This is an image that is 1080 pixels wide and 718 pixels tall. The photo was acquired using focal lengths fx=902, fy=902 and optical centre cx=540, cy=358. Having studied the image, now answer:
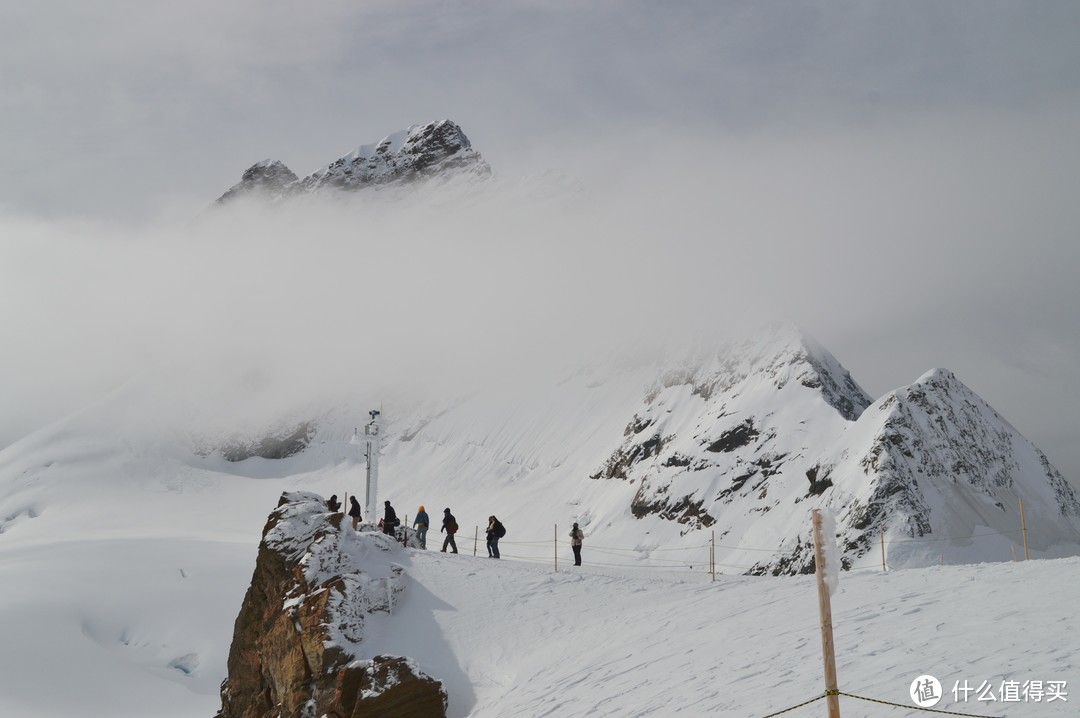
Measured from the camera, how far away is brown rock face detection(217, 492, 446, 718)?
19781 millimetres

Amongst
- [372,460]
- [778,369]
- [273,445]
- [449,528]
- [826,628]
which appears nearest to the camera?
[826,628]

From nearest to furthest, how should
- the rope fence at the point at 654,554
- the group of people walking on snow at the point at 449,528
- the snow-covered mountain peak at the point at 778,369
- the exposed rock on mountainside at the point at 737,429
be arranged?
the group of people walking on snow at the point at 449,528, the rope fence at the point at 654,554, the exposed rock on mountainside at the point at 737,429, the snow-covered mountain peak at the point at 778,369

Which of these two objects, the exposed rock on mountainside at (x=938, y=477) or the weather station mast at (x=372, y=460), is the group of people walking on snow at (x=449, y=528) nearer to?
the weather station mast at (x=372, y=460)

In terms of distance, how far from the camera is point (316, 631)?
74.1ft

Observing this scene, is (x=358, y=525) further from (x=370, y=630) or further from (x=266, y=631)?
(x=370, y=630)

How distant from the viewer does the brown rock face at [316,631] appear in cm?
1978

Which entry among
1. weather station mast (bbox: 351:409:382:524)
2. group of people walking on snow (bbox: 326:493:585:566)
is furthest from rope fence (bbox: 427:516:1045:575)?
group of people walking on snow (bbox: 326:493:585:566)

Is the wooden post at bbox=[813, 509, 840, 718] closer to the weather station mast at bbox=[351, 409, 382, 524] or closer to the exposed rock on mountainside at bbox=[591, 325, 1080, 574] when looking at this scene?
the weather station mast at bbox=[351, 409, 382, 524]

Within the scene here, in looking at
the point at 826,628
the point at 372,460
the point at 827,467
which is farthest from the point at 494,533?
the point at 827,467

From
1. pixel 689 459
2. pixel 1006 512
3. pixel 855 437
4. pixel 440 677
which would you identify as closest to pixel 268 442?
pixel 689 459

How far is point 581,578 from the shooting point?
1032 inches

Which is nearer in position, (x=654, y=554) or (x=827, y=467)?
(x=827, y=467)

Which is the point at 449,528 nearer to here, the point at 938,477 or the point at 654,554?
the point at 654,554

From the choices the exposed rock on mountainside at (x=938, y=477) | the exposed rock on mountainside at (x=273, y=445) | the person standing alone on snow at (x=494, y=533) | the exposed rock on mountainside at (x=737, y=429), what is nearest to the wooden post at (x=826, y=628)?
the person standing alone on snow at (x=494, y=533)
